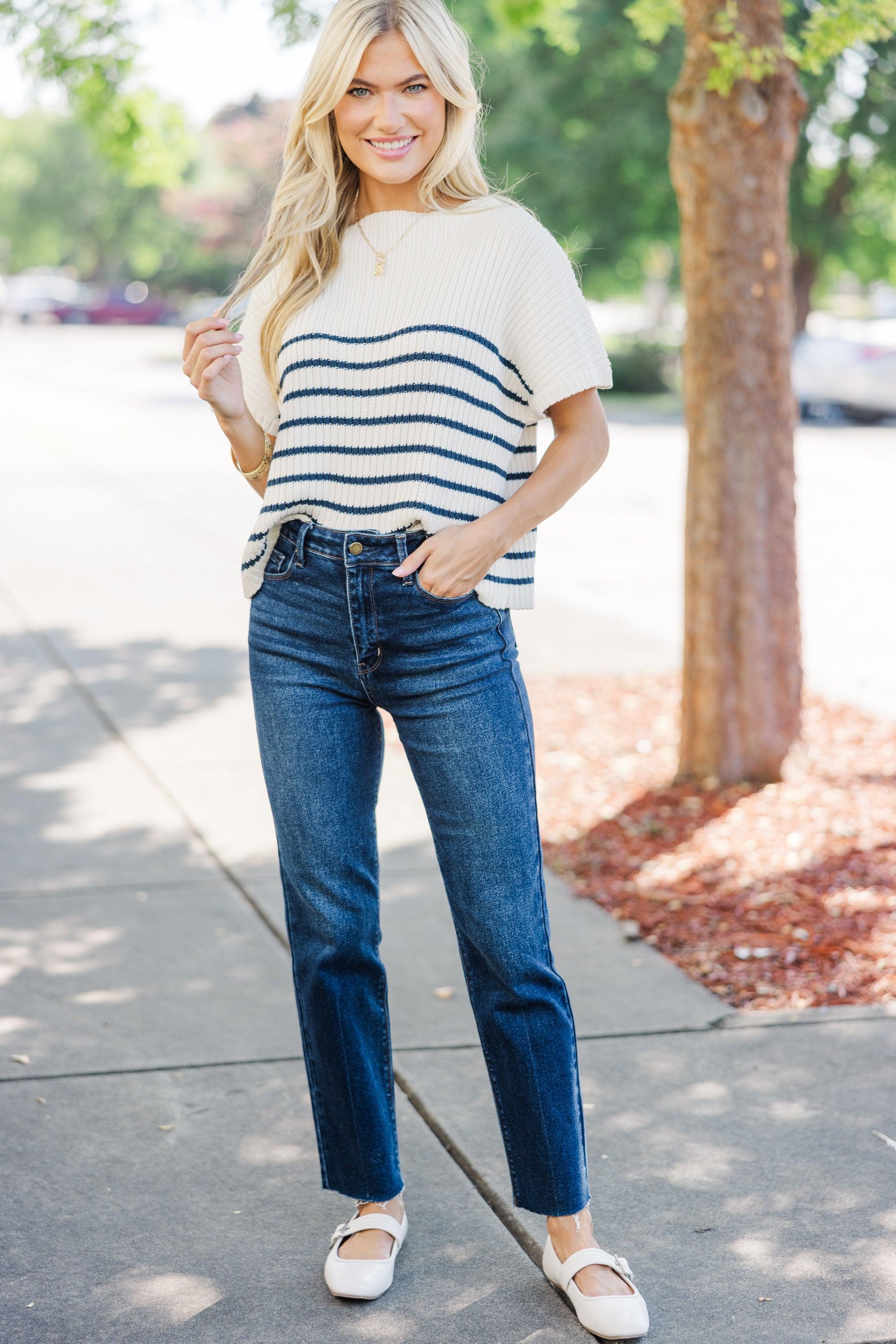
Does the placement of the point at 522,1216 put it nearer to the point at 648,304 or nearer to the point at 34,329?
the point at 34,329

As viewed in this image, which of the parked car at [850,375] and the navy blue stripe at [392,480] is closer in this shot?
the navy blue stripe at [392,480]

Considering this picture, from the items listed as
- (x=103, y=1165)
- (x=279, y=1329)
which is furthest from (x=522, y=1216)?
(x=103, y=1165)

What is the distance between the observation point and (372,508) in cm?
236

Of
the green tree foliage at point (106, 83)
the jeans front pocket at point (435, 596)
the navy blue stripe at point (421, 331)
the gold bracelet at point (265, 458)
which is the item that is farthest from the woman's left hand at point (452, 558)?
the green tree foliage at point (106, 83)

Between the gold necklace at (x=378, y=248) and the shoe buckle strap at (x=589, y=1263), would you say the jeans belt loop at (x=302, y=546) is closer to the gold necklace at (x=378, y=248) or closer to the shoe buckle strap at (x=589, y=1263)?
the gold necklace at (x=378, y=248)

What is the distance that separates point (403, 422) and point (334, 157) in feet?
1.70

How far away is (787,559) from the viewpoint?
5160 mm

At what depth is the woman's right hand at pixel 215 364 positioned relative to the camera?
2.37 metres

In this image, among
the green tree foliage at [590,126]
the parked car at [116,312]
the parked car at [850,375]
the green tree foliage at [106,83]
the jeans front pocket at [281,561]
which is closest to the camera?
the jeans front pocket at [281,561]

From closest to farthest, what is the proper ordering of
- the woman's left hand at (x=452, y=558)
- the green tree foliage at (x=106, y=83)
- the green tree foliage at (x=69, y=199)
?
the woman's left hand at (x=452, y=558), the green tree foliage at (x=106, y=83), the green tree foliage at (x=69, y=199)

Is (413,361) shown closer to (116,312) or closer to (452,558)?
(452,558)

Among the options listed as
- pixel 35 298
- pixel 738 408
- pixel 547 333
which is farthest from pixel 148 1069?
pixel 35 298

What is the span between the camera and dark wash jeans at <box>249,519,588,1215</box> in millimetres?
2348

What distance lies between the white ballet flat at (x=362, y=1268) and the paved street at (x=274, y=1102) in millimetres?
30
